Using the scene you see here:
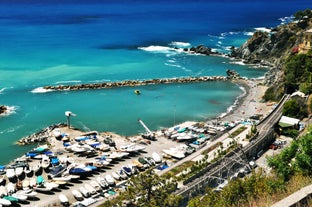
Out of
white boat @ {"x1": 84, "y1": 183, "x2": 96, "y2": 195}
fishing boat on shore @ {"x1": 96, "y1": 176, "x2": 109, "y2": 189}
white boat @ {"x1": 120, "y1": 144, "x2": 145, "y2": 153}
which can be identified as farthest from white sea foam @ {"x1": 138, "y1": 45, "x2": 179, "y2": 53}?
white boat @ {"x1": 84, "y1": 183, "x2": 96, "y2": 195}

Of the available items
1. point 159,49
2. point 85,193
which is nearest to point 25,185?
point 85,193

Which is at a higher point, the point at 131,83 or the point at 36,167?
the point at 131,83

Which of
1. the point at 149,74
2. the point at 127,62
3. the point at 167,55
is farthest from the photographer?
the point at 167,55

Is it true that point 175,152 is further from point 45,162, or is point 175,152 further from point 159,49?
point 159,49

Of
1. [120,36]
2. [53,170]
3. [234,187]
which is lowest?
[53,170]

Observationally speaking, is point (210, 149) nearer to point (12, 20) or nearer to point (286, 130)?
point (286, 130)

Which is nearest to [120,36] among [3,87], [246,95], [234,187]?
[3,87]

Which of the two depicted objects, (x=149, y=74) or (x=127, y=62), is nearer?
(x=149, y=74)

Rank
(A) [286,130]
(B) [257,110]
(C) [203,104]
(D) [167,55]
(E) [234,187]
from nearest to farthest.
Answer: (E) [234,187], (A) [286,130], (B) [257,110], (C) [203,104], (D) [167,55]

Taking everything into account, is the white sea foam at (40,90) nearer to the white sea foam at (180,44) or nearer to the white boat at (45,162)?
the white boat at (45,162)
